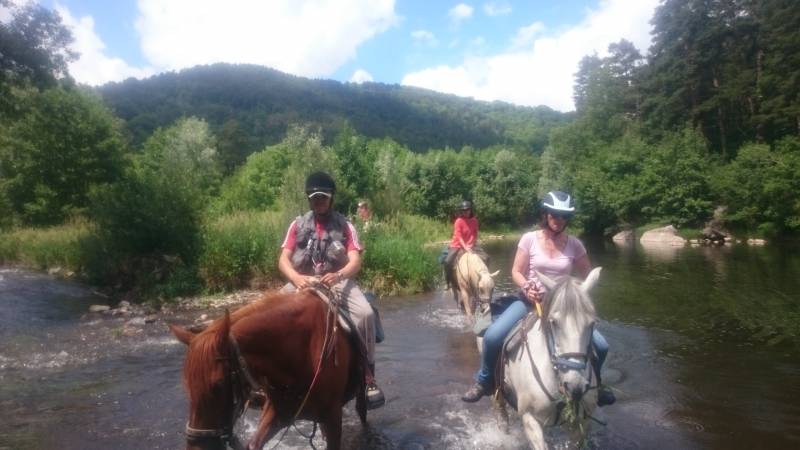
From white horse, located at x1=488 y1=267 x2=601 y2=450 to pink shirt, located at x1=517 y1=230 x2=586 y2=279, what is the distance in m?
0.50

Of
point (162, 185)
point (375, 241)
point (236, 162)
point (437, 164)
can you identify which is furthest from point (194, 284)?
point (236, 162)

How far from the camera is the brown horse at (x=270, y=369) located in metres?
3.29

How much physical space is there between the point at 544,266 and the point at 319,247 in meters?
2.21

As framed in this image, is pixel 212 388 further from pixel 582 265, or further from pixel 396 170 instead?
pixel 396 170

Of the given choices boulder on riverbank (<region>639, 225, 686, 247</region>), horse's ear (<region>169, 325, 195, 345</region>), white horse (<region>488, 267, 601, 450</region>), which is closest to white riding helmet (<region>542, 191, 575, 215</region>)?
white horse (<region>488, 267, 601, 450</region>)

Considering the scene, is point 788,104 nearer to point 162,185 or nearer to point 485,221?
point 485,221

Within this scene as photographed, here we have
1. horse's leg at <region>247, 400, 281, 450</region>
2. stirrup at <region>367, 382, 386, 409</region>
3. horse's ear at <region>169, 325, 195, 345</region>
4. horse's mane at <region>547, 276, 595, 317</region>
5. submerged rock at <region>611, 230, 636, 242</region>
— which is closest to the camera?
horse's ear at <region>169, 325, 195, 345</region>

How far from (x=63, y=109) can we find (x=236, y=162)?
5088cm

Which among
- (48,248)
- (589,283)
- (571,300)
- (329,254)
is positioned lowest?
(48,248)

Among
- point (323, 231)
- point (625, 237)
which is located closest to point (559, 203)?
point (323, 231)

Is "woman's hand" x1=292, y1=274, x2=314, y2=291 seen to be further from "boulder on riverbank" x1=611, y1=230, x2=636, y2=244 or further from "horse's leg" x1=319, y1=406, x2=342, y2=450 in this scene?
"boulder on riverbank" x1=611, y1=230, x2=636, y2=244

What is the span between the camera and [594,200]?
49.9 metres

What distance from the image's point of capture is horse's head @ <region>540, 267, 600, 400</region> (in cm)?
416

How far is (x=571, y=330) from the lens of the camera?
14.1 feet
